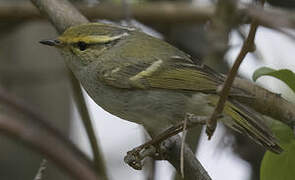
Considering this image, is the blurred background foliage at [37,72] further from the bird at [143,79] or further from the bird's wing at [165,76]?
the bird's wing at [165,76]

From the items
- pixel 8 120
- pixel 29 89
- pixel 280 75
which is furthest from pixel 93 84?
pixel 29 89

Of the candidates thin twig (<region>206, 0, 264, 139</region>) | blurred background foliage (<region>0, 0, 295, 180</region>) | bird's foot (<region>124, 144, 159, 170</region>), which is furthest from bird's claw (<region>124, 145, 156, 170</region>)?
blurred background foliage (<region>0, 0, 295, 180</region>)

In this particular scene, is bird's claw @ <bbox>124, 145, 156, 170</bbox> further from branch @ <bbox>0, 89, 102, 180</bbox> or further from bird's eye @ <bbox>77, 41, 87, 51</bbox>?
bird's eye @ <bbox>77, 41, 87, 51</bbox>

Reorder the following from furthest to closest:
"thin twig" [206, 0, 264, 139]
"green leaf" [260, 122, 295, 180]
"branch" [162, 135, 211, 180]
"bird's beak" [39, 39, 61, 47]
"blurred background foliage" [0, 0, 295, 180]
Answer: "blurred background foliage" [0, 0, 295, 180] < "bird's beak" [39, 39, 61, 47] < "branch" [162, 135, 211, 180] < "green leaf" [260, 122, 295, 180] < "thin twig" [206, 0, 264, 139]

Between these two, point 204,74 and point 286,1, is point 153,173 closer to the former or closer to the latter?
point 204,74

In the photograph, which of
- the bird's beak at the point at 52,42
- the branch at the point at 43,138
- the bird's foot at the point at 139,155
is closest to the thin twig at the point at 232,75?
the bird's foot at the point at 139,155

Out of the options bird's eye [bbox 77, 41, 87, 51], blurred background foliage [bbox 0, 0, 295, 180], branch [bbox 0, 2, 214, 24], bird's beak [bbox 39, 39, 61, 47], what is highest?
bird's beak [bbox 39, 39, 61, 47]

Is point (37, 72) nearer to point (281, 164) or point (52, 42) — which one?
point (52, 42)
